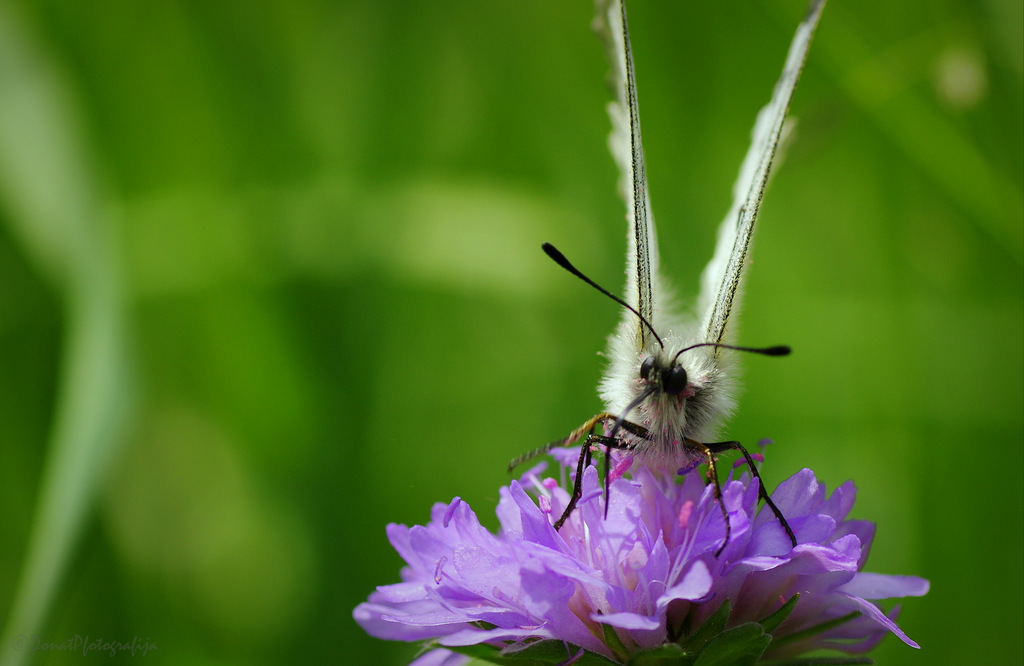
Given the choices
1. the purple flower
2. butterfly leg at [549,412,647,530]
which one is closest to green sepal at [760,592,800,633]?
the purple flower

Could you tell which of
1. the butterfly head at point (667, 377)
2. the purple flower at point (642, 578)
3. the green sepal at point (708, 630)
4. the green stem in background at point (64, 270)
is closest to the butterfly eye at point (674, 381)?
the butterfly head at point (667, 377)

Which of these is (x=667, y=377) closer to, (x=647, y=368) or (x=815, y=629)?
(x=647, y=368)

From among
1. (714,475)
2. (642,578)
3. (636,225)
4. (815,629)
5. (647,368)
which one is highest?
(636,225)

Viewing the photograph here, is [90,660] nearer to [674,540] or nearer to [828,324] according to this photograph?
[674,540]

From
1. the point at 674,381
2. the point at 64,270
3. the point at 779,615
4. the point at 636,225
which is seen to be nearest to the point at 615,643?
the point at 779,615

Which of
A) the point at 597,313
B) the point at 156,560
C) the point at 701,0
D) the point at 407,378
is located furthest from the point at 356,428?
the point at 701,0

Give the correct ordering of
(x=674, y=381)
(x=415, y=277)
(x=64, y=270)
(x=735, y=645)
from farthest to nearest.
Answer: (x=415, y=277) → (x=64, y=270) → (x=674, y=381) → (x=735, y=645)

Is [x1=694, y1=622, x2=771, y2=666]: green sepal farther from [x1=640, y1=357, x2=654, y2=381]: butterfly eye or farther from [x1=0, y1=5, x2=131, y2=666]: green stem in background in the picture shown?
[x1=0, y1=5, x2=131, y2=666]: green stem in background
